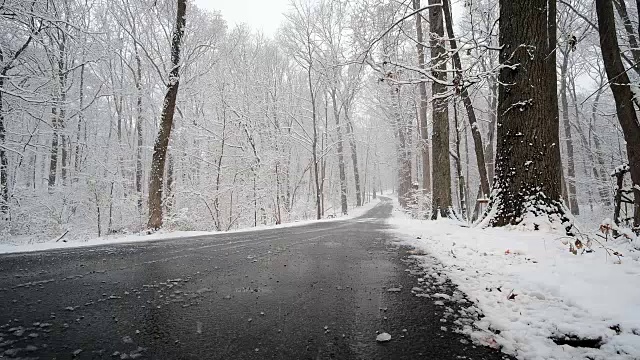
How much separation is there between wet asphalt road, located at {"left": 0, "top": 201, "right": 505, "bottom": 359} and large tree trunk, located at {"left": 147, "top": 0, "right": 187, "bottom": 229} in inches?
218

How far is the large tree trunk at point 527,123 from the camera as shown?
16.6 ft

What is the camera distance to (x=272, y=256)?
4648 millimetres

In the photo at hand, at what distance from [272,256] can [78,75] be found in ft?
69.2

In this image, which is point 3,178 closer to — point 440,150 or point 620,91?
point 440,150

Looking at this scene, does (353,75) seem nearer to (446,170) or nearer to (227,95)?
(227,95)

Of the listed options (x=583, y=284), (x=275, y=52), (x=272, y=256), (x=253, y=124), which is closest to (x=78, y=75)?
(x=253, y=124)

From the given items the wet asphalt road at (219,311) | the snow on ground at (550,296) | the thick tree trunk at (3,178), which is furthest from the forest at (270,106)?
the wet asphalt road at (219,311)

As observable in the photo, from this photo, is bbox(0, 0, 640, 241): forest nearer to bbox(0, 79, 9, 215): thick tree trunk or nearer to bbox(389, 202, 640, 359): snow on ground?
bbox(0, 79, 9, 215): thick tree trunk

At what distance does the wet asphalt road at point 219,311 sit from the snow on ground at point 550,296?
0.33 metres

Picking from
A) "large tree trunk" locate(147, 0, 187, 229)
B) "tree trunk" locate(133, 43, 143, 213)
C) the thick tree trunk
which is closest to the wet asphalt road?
"large tree trunk" locate(147, 0, 187, 229)

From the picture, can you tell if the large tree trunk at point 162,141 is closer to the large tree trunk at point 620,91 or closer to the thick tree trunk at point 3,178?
the thick tree trunk at point 3,178

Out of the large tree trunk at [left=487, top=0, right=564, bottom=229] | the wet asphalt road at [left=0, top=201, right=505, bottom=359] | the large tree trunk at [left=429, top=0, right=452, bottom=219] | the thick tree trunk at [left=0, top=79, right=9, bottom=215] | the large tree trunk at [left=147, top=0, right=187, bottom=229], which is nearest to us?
the wet asphalt road at [left=0, top=201, right=505, bottom=359]

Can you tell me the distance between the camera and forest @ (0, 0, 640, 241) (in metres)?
5.58

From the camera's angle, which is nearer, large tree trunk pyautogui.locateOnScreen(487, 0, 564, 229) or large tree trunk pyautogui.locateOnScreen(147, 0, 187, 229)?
large tree trunk pyautogui.locateOnScreen(487, 0, 564, 229)
